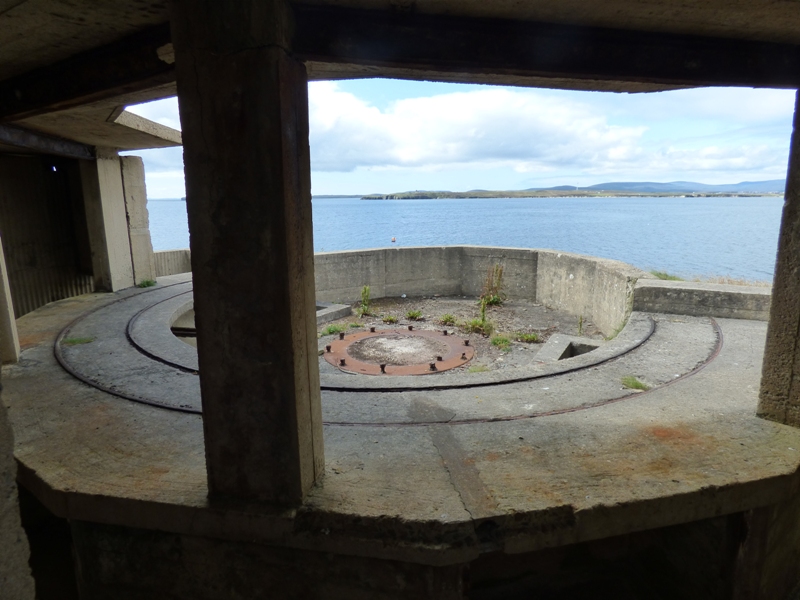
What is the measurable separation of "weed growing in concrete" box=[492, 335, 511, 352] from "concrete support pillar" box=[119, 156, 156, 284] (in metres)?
5.83

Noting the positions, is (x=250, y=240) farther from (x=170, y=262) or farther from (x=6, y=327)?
(x=170, y=262)

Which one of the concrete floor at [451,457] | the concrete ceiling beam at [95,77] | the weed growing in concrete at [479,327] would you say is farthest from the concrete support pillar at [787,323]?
the weed growing in concrete at [479,327]

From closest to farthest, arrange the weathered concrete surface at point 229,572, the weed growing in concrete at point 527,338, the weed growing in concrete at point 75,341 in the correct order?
the weathered concrete surface at point 229,572 < the weed growing in concrete at point 75,341 < the weed growing in concrete at point 527,338

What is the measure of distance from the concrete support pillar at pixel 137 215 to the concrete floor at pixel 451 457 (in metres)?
4.27

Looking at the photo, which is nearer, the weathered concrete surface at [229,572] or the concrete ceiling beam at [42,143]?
the weathered concrete surface at [229,572]

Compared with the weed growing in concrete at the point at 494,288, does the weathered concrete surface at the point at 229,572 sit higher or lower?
lower

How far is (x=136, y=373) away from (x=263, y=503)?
251 centimetres

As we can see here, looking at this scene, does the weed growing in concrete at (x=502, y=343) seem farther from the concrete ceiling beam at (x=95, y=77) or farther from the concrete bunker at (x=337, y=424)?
the concrete ceiling beam at (x=95, y=77)

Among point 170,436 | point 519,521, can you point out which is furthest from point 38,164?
point 519,521

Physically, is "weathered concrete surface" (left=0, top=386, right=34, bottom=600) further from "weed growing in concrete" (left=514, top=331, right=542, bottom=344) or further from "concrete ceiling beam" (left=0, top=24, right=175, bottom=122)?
"weed growing in concrete" (left=514, top=331, right=542, bottom=344)

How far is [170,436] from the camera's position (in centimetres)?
333

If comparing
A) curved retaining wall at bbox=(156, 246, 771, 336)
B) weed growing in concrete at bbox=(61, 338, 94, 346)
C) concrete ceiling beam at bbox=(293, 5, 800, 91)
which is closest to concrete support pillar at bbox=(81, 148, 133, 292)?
curved retaining wall at bbox=(156, 246, 771, 336)

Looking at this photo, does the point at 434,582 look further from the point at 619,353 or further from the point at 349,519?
the point at 619,353

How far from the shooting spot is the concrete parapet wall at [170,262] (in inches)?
434
